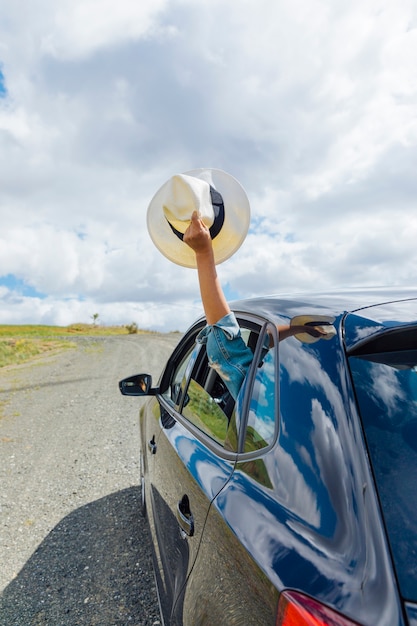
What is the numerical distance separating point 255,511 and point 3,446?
584 cm

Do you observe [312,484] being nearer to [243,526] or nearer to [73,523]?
[243,526]

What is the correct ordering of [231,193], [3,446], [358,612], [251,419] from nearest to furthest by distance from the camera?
[358,612] < [251,419] < [231,193] < [3,446]

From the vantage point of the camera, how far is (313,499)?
1.07 meters

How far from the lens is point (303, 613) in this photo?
0.89 meters

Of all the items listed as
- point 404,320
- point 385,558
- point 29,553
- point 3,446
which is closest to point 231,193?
point 404,320

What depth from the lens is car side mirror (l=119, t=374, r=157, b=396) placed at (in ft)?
10.3

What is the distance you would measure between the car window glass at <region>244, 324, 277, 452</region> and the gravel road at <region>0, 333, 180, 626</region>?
1.84 metres

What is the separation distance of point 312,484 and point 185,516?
0.77 meters

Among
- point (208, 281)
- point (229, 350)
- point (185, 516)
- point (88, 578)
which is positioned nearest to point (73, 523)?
point (88, 578)

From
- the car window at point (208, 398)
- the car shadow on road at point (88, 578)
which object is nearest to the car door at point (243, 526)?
the car window at point (208, 398)

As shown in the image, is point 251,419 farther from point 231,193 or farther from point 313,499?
point 231,193

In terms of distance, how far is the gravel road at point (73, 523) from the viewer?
2703 mm

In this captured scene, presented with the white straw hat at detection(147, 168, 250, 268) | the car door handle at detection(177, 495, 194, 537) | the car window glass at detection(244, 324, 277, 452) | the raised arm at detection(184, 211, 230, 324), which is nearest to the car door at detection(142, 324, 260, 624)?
the car door handle at detection(177, 495, 194, 537)

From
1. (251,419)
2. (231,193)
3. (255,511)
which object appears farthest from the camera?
(231,193)
